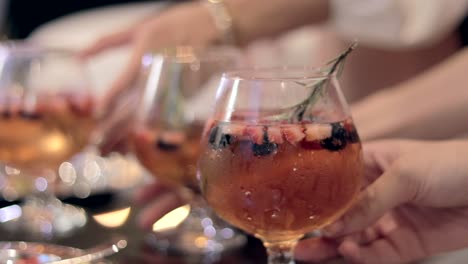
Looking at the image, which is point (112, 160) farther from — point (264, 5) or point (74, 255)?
point (74, 255)

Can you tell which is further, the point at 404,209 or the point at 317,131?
the point at 404,209

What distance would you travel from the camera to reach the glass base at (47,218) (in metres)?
1.12

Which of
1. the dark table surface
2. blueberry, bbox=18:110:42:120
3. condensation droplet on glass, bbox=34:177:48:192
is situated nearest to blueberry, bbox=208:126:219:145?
the dark table surface

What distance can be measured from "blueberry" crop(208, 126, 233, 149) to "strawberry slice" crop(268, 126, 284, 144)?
0.04 meters

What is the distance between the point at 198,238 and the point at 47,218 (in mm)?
286

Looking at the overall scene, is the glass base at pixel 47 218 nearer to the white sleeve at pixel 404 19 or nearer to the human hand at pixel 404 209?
the human hand at pixel 404 209

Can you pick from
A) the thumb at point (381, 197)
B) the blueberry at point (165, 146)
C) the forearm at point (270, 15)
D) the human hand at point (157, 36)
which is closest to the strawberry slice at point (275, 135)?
the thumb at point (381, 197)

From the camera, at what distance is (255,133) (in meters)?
0.70

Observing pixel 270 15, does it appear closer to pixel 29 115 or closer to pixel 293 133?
pixel 29 115

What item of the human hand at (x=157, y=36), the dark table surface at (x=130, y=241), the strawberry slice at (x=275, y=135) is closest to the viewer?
the strawberry slice at (x=275, y=135)

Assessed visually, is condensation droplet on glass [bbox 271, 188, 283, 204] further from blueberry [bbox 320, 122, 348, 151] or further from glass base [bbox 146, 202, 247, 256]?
glass base [bbox 146, 202, 247, 256]

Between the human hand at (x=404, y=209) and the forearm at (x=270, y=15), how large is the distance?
0.64m

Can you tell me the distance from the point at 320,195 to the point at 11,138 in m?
0.60

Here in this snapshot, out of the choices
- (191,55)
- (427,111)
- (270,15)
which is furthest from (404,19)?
(191,55)
